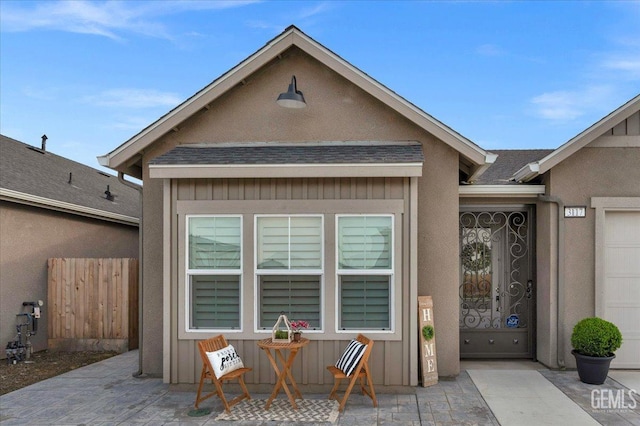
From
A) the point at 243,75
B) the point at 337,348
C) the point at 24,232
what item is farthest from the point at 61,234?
the point at 337,348

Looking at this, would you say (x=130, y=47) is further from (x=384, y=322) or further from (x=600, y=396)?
(x=600, y=396)

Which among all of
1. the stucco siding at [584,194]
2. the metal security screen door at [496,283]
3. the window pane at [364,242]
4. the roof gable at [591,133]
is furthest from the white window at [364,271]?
the stucco siding at [584,194]

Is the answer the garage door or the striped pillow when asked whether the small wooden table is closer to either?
the striped pillow

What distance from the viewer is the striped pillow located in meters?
5.50

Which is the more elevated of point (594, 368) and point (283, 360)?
point (283, 360)

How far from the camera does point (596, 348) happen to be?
6.42 metres

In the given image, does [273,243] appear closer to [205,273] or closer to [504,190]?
[205,273]

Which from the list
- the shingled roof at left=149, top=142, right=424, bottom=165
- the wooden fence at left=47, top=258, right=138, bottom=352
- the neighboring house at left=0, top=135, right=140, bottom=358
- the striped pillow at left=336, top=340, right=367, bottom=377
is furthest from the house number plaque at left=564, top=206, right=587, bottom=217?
the wooden fence at left=47, top=258, right=138, bottom=352

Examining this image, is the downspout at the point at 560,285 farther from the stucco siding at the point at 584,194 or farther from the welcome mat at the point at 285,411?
the welcome mat at the point at 285,411

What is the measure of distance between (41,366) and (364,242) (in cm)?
623

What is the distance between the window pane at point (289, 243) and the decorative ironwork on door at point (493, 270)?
3.05 metres

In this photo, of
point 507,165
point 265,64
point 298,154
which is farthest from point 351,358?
point 507,165

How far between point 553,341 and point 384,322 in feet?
9.69

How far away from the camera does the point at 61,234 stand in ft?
33.3
